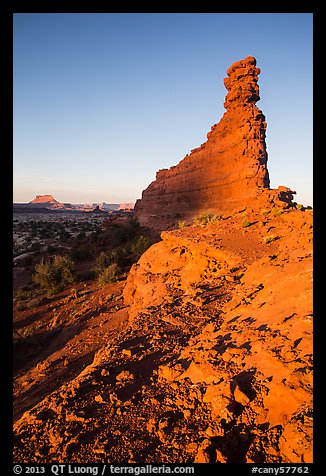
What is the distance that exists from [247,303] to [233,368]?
2.23 meters

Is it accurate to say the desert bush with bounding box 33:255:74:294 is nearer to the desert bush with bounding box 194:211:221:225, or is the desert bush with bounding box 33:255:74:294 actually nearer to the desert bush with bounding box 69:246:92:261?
the desert bush with bounding box 69:246:92:261

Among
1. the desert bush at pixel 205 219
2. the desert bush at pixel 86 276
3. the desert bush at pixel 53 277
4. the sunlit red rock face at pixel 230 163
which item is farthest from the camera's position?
the sunlit red rock face at pixel 230 163

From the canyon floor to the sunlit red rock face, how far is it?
676 inches

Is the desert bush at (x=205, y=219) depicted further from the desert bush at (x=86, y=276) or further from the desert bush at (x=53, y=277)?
the desert bush at (x=53, y=277)

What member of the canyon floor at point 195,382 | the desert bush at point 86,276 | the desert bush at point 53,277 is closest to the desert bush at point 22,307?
the desert bush at point 53,277

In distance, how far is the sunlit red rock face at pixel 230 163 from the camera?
23922 millimetres

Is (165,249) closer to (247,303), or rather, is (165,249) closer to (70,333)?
(70,333)

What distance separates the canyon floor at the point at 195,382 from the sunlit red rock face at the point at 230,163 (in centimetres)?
1718

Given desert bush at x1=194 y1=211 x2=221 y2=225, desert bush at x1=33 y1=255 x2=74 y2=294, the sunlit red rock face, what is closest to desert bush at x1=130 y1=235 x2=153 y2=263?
desert bush at x1=33 y1=255 x2=74 y2=294

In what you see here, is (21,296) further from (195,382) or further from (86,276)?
(195,382)

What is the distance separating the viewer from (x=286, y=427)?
90.0 inches

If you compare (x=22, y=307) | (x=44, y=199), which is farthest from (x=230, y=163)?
(x=44, y=199)

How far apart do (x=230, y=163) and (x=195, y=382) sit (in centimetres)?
2431

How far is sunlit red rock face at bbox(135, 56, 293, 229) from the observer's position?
23922 mm
